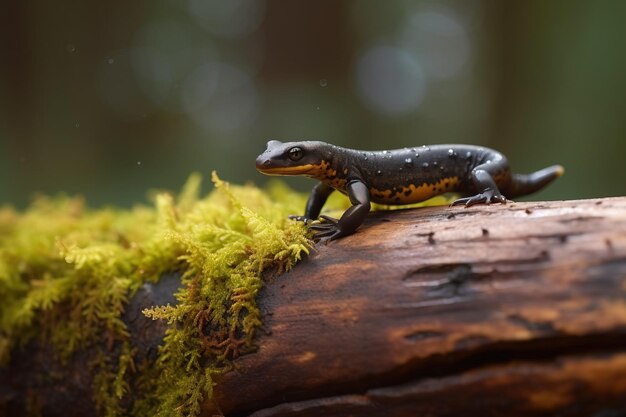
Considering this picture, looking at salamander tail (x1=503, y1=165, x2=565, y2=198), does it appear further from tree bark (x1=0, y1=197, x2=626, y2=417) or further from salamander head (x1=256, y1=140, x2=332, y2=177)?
salamander head (x1=256, y1=140, x2=332, y2=177)

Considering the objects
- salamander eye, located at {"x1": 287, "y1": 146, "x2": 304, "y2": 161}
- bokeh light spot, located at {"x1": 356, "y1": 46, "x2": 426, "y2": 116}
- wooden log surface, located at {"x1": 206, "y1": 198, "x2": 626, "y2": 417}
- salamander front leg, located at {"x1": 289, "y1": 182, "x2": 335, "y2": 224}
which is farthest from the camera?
bokeh light spot, located at {"x1": 356, "y1": 46, "x2": 426, "y2": 116}

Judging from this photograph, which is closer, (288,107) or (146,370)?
(146,370)

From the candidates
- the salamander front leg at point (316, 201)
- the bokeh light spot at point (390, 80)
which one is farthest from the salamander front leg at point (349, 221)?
the bokeh light spot at point (390, 80)

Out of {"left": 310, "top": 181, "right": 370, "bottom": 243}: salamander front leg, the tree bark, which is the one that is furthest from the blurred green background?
the tree bark

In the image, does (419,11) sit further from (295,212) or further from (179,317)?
(179,317)

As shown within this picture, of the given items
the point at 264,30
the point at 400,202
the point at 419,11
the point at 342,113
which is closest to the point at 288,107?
the point at 342,113

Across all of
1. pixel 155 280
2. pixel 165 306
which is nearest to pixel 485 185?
pixel 165 306

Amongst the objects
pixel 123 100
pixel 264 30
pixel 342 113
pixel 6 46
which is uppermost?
pixel 6 46
